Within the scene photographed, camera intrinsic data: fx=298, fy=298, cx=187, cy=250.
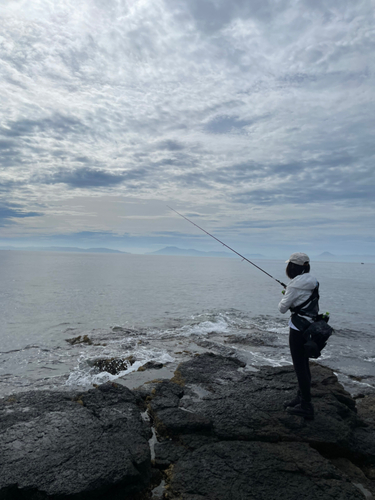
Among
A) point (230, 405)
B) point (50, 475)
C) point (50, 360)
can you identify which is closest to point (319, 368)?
point (230, 405)

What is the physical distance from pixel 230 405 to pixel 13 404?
14.9ft

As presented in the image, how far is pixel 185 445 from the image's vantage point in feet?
17.3

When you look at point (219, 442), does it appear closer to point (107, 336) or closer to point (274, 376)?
point (274, 376)

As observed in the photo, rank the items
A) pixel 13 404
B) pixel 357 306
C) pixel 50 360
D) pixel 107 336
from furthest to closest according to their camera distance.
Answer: pixel 357 306 → pixel 107 336 → pixel 50 360 → pixel 13 404

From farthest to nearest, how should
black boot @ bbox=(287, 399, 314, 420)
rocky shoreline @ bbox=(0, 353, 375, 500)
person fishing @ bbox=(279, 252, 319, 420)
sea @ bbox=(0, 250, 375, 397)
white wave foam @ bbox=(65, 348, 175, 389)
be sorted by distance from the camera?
sea @ bbox=(0, 250, 375, 397), white wave foam @ bbox=(65, 348, 175, 389), black boot @ bbox=(287, 399, 314, 420), person fishing @ bbox=(279, 252, 319, 420), rocky shoreline @ bbox=(0, 353, 375, 500)

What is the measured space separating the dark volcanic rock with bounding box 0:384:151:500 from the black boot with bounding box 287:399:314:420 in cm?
295

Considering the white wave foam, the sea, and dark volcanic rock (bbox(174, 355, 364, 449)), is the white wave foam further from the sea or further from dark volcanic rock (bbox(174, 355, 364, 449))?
dark volcanic rock (bbox(174, 355, 364, 449))

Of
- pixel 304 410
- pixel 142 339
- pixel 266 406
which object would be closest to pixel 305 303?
pixel 304 410

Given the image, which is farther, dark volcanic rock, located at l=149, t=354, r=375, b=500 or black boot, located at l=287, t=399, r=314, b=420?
black boot, located at l=287, t=399, r=314, b=420

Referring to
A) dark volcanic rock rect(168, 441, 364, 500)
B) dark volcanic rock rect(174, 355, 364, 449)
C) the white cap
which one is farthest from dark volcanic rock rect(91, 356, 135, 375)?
the white cap

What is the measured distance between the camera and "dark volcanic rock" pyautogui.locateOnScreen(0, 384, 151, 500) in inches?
160

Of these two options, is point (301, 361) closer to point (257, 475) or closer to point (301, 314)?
point (301, 314)

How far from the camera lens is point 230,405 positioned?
21.0 ft

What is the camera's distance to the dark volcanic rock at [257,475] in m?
4.17
